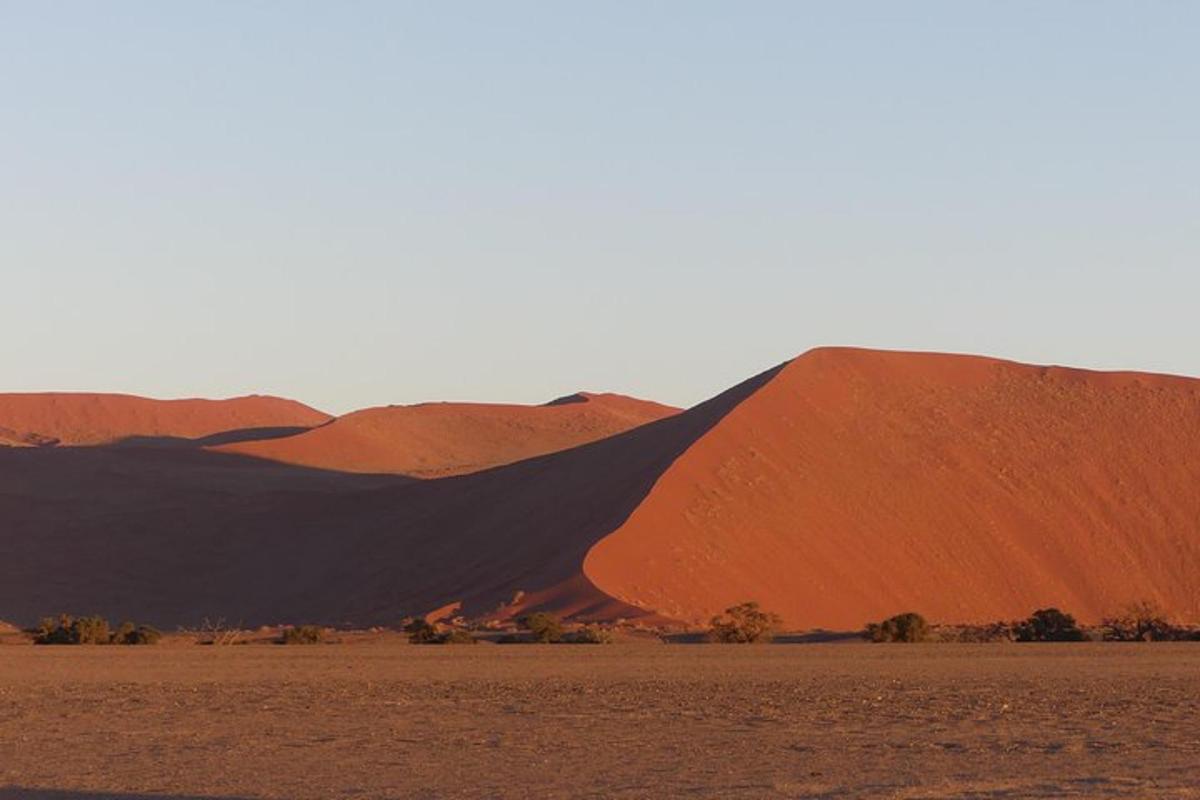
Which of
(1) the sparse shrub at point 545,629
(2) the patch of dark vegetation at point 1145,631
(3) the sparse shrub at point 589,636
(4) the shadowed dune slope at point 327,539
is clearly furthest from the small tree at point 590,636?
(2) the patch of dark vegetation at point 1145,631

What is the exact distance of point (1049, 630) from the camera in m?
44.6

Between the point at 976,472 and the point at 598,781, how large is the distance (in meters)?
48.0

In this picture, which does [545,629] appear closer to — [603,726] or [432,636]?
[432,636]

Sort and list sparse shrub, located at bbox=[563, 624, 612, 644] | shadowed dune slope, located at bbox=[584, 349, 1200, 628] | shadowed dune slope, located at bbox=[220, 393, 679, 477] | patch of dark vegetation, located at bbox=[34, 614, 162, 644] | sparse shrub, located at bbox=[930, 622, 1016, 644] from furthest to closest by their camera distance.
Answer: shadowed dune slope, located at bbox=[220, 393, 679, 477] → shadowed dune slope, located at bbox=[584, 349, 1200, 628] → patch of dark vegetation, located at bbox=[34, 614, 162, 644] → sparse shrub, located at bbox=[930, 622, 1016, 644] → sparse shrub, located at bbox=[563, 624, 612, 644]

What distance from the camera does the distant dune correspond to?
183ft

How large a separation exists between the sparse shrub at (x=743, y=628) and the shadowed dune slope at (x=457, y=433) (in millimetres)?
75771

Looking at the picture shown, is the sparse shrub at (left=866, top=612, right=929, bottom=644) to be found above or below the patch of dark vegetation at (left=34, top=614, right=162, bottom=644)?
above

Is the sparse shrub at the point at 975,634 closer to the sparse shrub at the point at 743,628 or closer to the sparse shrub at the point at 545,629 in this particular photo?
the sparse shrub at the point at 743,628

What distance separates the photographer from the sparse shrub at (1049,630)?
44.1 m

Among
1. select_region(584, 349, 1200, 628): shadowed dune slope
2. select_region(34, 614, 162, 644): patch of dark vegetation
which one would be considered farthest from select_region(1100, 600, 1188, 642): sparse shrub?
select_region(34, 614, 162, 644): patch of dark vegetation

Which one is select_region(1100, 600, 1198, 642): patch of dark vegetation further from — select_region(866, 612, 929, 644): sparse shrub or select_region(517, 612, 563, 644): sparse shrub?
select_region(517, 612, 563, 644): sparse shrub

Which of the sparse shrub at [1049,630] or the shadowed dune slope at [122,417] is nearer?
the sparse shrub at [1049,630]

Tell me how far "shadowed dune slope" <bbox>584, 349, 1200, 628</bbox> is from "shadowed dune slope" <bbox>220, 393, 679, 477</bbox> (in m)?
53.7

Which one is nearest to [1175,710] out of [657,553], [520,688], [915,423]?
[520,688]
